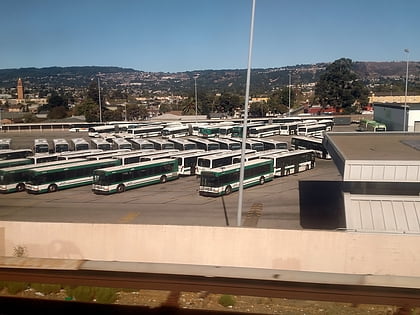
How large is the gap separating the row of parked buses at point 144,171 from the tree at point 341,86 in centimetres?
4245

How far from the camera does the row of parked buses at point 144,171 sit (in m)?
17.5

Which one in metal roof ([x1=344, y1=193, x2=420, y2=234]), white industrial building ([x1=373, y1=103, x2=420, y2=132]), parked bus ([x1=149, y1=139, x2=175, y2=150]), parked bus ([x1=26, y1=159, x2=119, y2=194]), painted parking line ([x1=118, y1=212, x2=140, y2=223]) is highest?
white industrial building ([x1=373, y1=103, x2=420, y2=132])

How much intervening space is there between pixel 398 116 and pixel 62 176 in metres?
26.9

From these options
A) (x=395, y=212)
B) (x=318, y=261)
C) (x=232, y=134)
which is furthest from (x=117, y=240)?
(x=232, y=134)

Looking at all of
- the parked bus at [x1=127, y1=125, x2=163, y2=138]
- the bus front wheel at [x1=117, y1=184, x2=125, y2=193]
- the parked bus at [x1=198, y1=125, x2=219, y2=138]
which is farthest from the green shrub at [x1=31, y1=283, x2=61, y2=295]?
the parked bus at [x1=127, y1=125, x2=163, y2=138]

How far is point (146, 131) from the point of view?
1506 inches

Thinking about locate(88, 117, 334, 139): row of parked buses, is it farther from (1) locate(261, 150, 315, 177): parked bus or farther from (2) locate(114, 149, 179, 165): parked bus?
(2) locate(114, 149, 179, 165): parked bus

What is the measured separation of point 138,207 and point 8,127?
123 feet

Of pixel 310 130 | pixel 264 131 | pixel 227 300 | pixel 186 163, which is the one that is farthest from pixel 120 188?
pixel 310 130

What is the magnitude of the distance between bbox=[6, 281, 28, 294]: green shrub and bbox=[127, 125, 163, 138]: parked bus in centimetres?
3224

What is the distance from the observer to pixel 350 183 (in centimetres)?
1020

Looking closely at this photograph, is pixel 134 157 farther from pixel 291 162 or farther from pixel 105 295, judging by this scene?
pixel 105 295

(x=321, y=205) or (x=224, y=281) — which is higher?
(x=224, y=281)

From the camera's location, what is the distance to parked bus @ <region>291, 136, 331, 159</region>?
2625cm
